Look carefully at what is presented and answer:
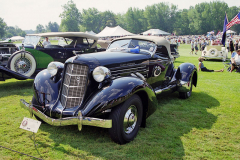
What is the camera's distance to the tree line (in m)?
104

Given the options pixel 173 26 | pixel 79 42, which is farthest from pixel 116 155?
pixel 173 26

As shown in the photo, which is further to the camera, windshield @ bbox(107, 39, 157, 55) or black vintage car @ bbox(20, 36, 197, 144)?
windshield @ bbox(107, 39, 157, 55)

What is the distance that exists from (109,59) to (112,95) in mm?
1110

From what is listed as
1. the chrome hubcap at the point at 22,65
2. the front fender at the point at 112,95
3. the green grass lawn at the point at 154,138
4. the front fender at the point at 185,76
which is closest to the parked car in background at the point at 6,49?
the chrome hubcap at the point at 22,65

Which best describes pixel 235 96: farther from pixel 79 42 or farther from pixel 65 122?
pixel 79 42

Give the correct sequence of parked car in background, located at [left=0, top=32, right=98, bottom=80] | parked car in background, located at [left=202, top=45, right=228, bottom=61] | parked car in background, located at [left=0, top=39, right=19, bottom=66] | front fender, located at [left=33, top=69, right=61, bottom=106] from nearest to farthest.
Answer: front fender, located at [left=33, top=69, right=61, bottom=106] < parked car in background, located at [left=0, top=32, right=98, bottom=80] < parked car in background, located at [left=0, top=39, right=19, bottom=66] < parked car in background, located at [left=202, top=45, right=228, bottom=61]

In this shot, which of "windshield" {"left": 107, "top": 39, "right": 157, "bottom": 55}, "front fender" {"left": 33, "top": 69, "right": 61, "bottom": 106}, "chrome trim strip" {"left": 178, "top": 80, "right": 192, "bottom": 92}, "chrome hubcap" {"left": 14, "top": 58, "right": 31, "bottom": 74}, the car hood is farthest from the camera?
"chrome hubcap" {"left": 14, "top": 58, "right": 31, "bottom": 74}

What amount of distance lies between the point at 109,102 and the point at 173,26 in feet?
368

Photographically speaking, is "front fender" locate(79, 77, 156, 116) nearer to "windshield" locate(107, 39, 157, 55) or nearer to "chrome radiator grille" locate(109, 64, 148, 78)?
"chrome radiator grille" locate(109, 64, 148, 78)

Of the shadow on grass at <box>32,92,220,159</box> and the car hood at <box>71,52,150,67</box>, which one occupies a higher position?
the car hood at <box>71,52,150,67</box>

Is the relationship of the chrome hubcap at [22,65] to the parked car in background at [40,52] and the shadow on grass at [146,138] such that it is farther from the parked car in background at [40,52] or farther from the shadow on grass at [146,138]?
the shadow on grass at [146,138]

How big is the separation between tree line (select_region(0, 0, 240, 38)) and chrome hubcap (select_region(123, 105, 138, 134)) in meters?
107

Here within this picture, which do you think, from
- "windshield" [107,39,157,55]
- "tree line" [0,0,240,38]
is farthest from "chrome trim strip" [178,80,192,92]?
"tree line" [0,0,240,38]

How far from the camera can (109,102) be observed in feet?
10.2
